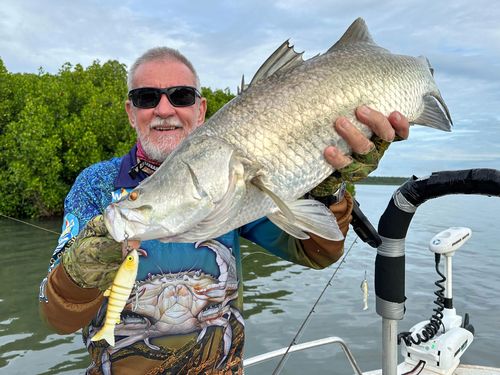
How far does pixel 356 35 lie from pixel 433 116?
62 cm

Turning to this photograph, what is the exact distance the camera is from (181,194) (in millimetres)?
1741

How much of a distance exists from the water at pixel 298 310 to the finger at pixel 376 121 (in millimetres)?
6057

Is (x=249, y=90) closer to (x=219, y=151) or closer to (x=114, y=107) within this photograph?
(x=219, y=151)

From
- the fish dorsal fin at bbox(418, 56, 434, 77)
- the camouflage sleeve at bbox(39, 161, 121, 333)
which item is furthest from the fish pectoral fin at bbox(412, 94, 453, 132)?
the camouflage sleeve at bbox(39, 161, 121, 333)

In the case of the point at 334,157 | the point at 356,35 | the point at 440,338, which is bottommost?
the point at 440,338

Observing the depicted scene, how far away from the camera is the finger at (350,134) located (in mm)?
2025

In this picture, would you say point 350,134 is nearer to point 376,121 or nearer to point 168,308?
point 376,121

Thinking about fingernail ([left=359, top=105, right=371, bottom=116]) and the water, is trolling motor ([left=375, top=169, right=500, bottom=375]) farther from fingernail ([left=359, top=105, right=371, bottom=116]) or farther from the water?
the water

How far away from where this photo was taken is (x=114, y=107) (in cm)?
2600

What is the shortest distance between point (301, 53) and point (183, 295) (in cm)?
146

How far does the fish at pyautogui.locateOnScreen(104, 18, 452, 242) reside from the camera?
68.1 inches

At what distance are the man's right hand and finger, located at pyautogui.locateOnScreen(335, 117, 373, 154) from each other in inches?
42.3

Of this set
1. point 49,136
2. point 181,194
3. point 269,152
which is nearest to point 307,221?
point 269,152

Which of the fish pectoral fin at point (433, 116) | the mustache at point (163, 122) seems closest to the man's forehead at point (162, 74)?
the mustache at point (163, 122)
